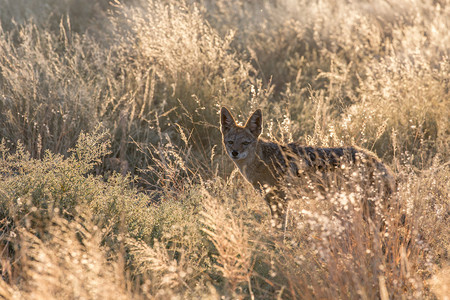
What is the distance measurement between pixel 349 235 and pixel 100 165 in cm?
406

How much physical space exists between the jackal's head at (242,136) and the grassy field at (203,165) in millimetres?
286

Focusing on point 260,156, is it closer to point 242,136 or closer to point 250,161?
point 250,161

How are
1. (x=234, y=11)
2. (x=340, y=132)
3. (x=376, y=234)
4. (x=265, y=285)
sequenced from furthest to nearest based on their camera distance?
1. (x=234, y=11)
2. (x=340, y=132)
3. (x=265, y=285)
4. (x=376, y=234)

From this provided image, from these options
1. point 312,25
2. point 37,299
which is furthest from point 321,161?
point 312,25

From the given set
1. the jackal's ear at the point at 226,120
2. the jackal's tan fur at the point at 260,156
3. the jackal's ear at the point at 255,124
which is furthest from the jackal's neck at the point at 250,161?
the jackal's ear at the point at 226,120

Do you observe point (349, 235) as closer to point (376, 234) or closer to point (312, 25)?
point (376, 234)

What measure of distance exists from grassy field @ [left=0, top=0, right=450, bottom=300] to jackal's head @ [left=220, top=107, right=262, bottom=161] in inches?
→ 11.3

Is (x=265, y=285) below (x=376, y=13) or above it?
below

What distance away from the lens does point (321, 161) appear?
5.11 metres

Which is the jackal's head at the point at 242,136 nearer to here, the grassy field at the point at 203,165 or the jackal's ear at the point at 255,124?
the jackal's ear at the point at 255,124

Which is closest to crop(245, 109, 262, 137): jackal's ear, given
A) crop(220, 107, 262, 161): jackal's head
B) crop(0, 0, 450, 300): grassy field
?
crop(220, 107, 262, 161): jackal's head

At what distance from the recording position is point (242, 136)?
602cm

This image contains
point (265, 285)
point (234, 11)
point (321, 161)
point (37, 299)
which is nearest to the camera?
point (37, 299)

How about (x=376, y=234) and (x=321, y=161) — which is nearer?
(x=376, y=234)
